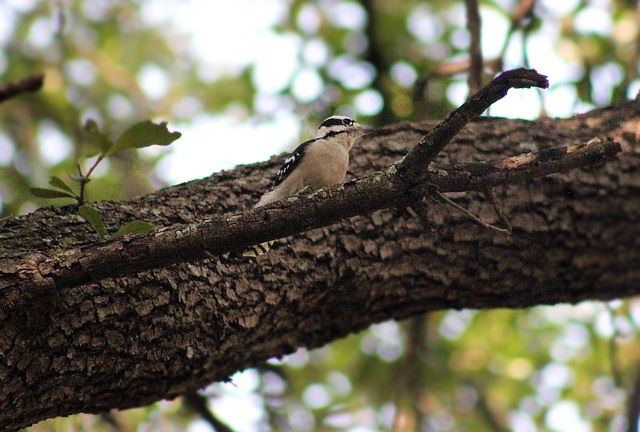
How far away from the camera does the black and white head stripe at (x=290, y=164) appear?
4.54 metres

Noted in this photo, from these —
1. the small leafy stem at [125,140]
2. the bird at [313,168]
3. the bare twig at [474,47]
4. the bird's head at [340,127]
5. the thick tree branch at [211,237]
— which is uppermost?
the bare twig at [474,47]

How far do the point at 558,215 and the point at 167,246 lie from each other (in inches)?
111

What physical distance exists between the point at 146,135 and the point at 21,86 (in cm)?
63

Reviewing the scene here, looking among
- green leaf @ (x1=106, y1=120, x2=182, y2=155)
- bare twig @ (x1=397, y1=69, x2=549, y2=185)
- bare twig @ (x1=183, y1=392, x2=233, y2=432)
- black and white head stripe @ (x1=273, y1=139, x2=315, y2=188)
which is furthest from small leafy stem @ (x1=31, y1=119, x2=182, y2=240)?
bare twig @ (x1=183, y1=392, x2=233, y2=432)

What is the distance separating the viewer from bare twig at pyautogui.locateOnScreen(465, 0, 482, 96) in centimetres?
544

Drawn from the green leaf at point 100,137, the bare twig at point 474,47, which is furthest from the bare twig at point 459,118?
the bare twig at point 474,47

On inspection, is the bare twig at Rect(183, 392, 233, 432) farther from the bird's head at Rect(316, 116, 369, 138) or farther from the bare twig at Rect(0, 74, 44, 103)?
the bare twig at Rect(0, 74, 44, 103)

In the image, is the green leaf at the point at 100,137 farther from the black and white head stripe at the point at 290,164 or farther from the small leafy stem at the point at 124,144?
the black and white head stripe at the point at 290,164

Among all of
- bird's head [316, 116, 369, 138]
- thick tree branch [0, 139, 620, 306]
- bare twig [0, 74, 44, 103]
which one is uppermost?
bird's head [316, 116, 369, 138]

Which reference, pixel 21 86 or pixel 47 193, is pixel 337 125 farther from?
pixel 21 86

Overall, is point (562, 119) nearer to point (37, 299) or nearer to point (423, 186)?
point (423, 186)

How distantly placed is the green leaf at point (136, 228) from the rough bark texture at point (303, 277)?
42 centimetres

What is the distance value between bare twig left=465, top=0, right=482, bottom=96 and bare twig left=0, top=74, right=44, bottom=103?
362cm

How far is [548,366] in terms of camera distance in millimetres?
7684
